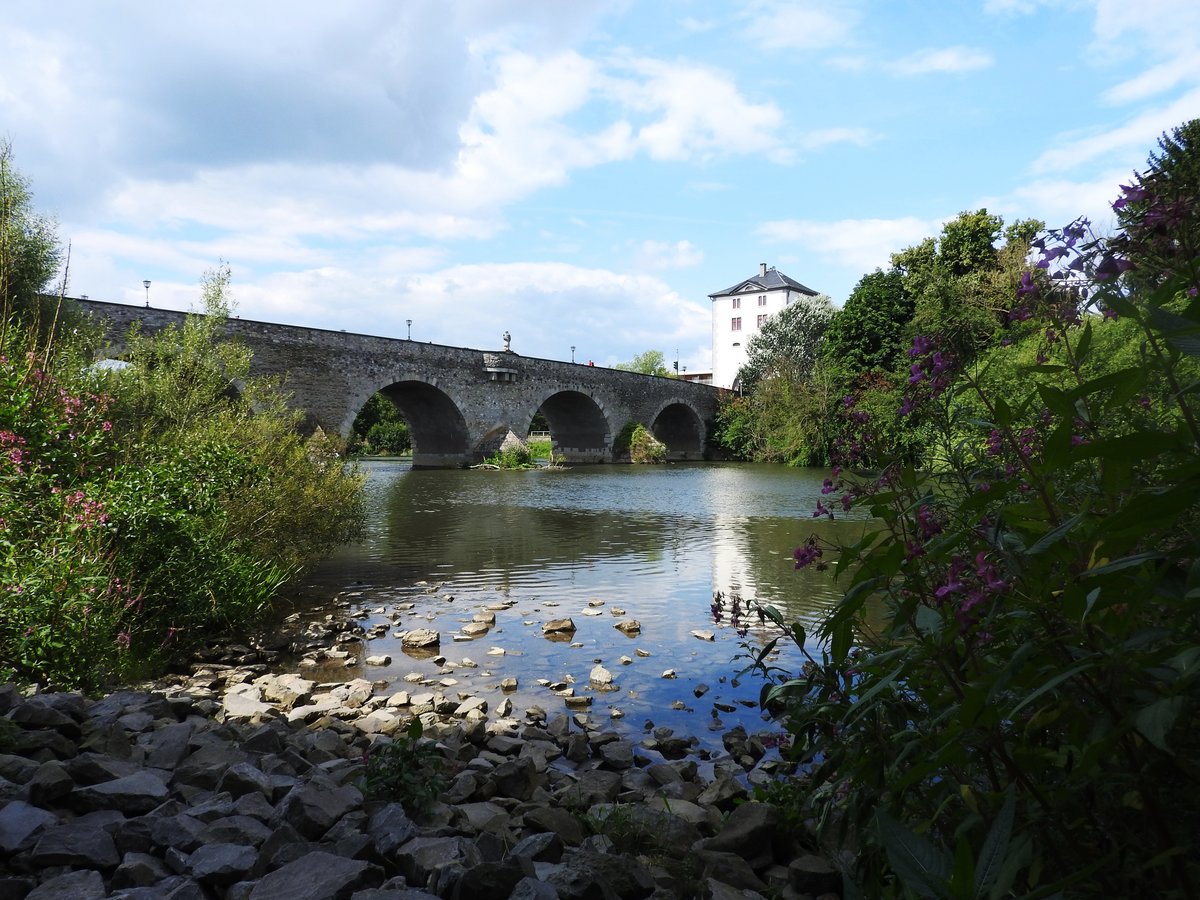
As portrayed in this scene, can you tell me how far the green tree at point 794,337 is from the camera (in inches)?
1604

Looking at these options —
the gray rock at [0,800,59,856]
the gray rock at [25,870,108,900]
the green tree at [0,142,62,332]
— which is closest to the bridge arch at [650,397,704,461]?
the green tree at [0,142,62,332]

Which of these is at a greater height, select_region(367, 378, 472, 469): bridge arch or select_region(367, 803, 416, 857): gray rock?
select_region(367, 378, 472, 469): bridge arch

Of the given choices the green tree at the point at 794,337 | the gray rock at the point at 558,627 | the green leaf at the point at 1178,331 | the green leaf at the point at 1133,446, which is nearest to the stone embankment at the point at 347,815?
the green leaf at the point at 1133,446

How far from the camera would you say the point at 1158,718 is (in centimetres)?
94

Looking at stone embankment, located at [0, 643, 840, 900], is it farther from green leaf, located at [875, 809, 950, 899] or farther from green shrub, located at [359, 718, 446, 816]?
green leaf, located at [875, 809, 950, 899]

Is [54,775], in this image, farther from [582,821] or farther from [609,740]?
[609,740]

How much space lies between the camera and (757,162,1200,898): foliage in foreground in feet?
3.43

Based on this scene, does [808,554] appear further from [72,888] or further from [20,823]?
[20,823]

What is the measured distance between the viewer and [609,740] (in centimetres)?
433

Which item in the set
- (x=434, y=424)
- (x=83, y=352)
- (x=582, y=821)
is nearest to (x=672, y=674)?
(x=582, y=821)

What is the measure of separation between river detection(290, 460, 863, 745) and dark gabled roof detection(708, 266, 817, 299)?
47113mm

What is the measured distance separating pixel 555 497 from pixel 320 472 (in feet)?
36.4

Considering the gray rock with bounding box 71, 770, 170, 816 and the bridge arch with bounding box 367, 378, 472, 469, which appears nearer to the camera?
the gray rock with bounding box 71, 770, 170, 816

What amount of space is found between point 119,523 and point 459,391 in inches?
1069
